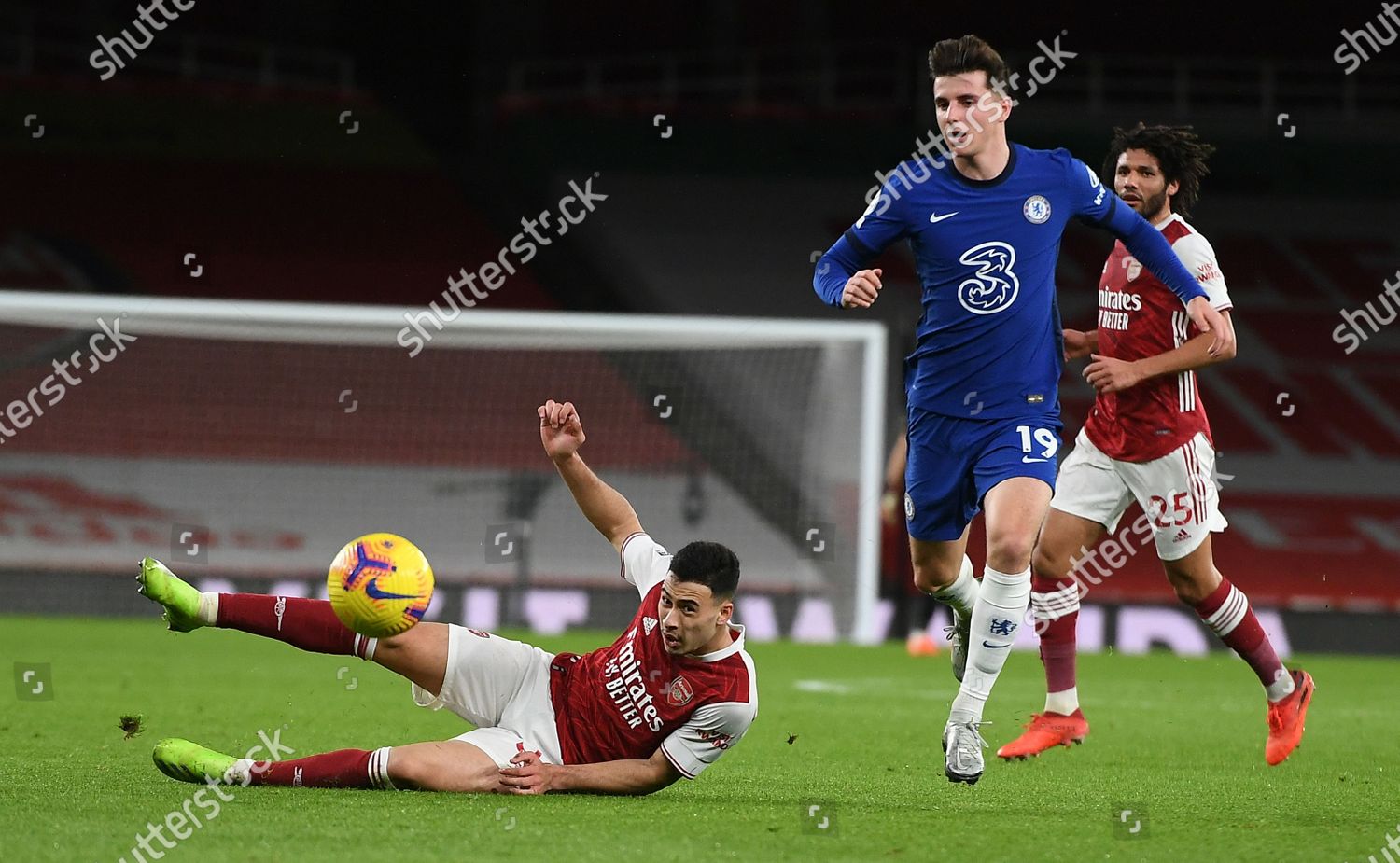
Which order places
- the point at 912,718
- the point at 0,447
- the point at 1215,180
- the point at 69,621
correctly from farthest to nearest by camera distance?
the point at 1215,180 < the point at 0,447 < the point at 69,621 < the point at 912,718

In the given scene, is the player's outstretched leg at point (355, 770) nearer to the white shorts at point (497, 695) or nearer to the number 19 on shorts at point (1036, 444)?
the white shorts at point (497, 695)

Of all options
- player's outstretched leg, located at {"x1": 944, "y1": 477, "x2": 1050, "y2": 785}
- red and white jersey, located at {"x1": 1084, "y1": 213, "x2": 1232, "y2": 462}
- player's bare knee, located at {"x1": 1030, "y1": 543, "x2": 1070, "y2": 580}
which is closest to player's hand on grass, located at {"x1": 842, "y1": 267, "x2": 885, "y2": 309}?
player's outstretched leg, located at {"x1": 944, "y1": 477, "x2": 1050, "y2": 785}

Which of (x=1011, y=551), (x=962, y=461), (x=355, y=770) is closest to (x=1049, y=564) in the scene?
(x=962, y=461)

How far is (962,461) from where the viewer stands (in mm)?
5738

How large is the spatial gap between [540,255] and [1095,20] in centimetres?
807

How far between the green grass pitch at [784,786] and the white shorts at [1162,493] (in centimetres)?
94

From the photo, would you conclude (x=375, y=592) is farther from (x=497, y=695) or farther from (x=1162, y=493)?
(x=1162, y=493)

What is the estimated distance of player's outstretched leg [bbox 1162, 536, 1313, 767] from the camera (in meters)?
6.61

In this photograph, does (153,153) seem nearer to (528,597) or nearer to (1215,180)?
(528,597)

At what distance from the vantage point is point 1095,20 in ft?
72.2

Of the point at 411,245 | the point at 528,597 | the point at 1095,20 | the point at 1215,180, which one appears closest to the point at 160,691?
the point at 528,597

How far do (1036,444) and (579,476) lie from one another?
60.5 inches

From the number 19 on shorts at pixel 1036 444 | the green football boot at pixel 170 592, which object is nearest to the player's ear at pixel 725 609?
the number 19 on shorts at pixel 1036 444

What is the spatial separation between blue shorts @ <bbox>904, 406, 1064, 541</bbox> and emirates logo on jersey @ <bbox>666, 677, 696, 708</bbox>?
4.04 feet
